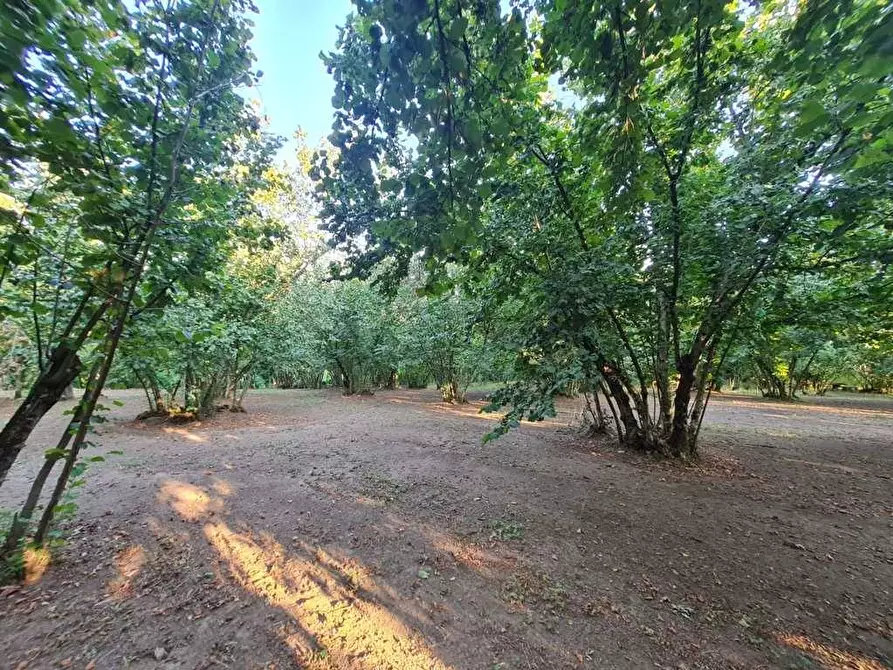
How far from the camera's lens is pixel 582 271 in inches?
138

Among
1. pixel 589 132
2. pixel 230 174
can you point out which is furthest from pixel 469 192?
pixel 230 174

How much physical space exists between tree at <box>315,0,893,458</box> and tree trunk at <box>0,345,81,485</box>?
2.05 meters

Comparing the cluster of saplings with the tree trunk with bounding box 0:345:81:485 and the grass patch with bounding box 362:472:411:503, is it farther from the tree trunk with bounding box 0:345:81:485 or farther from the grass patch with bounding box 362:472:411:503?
the grass patch with bounding box 362:472:411:503

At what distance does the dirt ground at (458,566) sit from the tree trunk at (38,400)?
0.83 meters

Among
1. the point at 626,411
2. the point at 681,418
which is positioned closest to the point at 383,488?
the point at 626,411

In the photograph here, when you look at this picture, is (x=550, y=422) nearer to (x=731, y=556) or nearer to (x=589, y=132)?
(x=731, y=556)

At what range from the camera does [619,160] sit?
2.64m

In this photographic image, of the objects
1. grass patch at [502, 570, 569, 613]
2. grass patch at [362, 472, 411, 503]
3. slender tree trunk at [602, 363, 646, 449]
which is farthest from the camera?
slender tree trunk at [602, 363, 646, 449]

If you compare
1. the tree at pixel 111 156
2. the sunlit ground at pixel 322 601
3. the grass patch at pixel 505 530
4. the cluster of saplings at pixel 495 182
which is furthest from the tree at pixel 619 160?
the sunlit ground at pixel 322 601

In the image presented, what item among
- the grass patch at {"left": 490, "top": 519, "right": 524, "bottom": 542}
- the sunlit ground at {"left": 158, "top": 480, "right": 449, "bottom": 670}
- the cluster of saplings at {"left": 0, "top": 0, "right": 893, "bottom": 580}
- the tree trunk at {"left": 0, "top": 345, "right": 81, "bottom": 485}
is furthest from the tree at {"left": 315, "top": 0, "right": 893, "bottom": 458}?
the tree trunk at {"left": 0, "top": 345, "right": 81, "bottom": 485}

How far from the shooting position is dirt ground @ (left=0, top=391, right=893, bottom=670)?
6.02 feet

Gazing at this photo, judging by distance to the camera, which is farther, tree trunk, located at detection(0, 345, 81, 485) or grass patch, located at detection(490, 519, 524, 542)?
grass patch, located at detection(490, 519, 524, 542)

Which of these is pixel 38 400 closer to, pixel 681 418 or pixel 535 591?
pixel 535 591

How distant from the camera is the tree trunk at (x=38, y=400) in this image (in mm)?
2217
